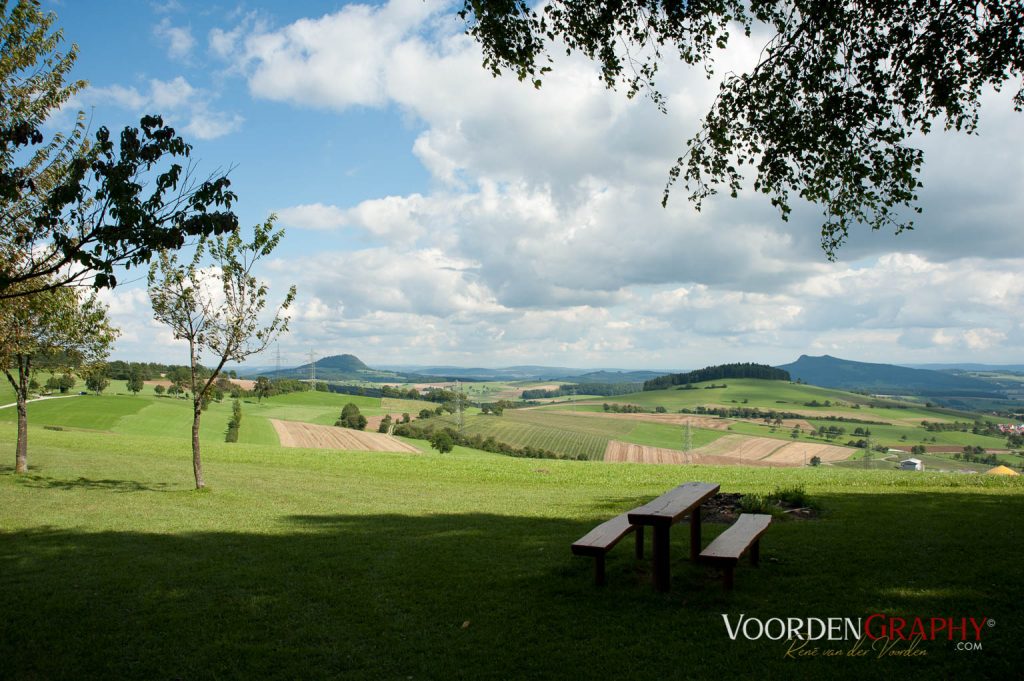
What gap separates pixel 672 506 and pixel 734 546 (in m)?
0.77

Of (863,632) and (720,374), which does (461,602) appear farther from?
(720,374)

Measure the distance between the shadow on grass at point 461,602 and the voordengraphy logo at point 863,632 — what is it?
157 mm

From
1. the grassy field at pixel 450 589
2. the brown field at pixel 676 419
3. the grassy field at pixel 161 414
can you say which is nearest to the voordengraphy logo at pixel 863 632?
the grassy field at pixel 450 589

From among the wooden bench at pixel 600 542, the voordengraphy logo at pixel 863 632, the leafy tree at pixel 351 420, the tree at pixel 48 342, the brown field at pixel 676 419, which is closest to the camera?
the voordengraphy logo at pixel 863 632

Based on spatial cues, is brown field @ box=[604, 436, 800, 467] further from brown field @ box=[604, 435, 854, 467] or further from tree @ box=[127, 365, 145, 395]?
tree @ box=[127, 365, 145, 395]

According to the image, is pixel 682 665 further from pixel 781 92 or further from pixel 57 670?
pixel 781 92

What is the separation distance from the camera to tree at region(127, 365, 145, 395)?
74062mm

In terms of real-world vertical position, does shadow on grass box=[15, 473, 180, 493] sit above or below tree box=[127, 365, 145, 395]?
below

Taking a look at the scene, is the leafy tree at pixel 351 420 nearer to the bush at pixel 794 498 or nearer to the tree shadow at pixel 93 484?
the tree shadow at pixel 93 484

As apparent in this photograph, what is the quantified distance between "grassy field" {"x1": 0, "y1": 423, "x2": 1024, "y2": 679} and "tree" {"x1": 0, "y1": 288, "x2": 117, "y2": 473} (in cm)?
476

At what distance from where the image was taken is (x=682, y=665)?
5.02 meters

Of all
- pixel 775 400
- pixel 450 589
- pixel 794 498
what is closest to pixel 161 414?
pixel 794 498

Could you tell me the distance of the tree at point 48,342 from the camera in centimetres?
1634

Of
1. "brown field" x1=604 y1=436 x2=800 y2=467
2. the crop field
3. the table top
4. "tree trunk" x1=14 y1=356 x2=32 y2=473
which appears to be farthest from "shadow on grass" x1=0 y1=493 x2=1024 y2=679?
the crop field
